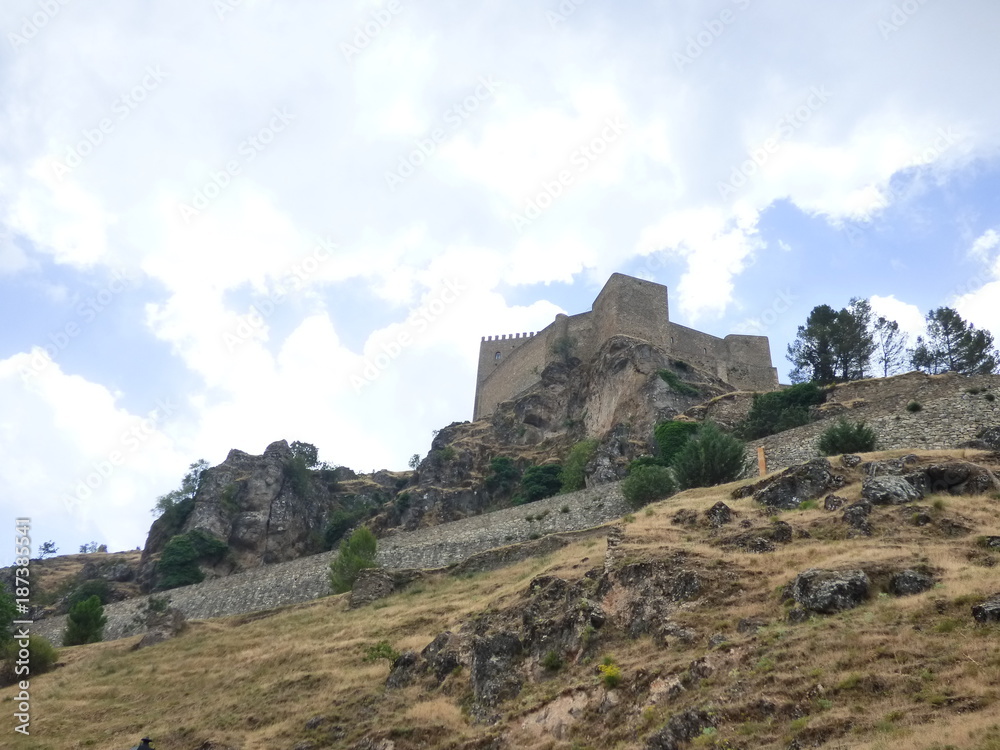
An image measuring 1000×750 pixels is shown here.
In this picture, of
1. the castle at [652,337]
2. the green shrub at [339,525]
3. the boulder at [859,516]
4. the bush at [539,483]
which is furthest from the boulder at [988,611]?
the green shrub at [339,525]

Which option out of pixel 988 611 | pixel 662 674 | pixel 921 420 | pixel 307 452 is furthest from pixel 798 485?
pixel 307 452

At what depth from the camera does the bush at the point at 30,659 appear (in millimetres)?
26531

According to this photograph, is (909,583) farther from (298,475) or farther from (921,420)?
(298,475)

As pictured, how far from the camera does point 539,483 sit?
43.9 metres

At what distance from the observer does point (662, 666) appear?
12.6 m

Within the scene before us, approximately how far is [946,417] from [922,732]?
2080 cm

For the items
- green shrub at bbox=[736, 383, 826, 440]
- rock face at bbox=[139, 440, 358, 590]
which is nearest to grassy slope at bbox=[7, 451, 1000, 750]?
green shrub at bbox=[736, 383, 826, 440]

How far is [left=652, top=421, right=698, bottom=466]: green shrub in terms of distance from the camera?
3691cm

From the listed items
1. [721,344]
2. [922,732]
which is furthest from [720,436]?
[721,344]

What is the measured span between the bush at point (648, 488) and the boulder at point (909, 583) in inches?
641

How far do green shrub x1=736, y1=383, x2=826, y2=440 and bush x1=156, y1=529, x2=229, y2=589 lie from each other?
29.8 metres

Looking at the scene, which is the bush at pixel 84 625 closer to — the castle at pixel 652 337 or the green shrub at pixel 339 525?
the green shrub at pixel 339 525

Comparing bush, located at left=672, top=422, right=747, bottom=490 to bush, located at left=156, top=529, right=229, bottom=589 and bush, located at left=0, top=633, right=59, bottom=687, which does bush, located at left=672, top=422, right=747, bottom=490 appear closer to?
bush, located at left=0, top=633, right=59, bottom=687

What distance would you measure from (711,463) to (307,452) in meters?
37.1
